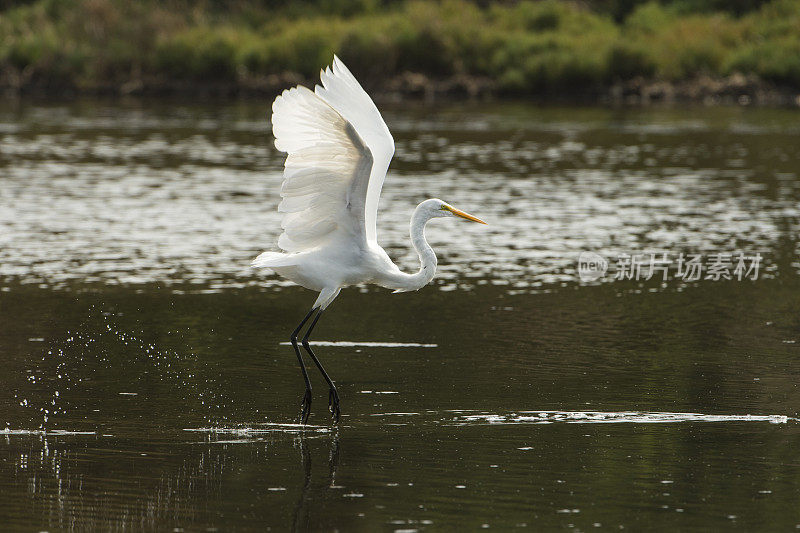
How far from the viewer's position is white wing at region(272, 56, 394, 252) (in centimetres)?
803

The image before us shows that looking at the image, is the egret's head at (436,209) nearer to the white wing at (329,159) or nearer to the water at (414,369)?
the white wing at (329,159)

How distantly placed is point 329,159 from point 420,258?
97cm

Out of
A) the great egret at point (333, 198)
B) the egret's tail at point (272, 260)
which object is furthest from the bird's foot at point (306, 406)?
the egret's tail at point (272, 260)

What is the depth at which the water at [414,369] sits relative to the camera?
6848mm

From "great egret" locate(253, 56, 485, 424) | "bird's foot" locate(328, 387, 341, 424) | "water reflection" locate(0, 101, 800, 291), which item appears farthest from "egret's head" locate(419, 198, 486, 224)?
"water reflection" locate(0, 101, 800, 291)

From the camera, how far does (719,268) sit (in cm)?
1389

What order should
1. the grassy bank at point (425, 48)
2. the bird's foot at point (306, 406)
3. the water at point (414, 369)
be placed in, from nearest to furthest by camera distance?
the water at point (414, 369)
the bird's foot at point (306, 406)
the grassy bank at point (425, 48)

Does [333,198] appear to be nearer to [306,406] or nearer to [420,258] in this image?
[420,258]

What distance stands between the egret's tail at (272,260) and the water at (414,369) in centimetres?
86

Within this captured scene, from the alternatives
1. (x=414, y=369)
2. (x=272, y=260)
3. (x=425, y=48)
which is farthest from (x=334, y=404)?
(x=425, y=48)

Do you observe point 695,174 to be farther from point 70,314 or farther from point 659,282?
point 70,314

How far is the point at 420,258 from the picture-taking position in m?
8.80

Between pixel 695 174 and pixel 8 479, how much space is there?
54.9ft

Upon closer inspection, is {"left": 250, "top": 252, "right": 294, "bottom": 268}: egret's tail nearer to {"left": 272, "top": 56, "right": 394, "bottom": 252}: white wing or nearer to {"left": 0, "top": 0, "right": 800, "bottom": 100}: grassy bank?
{"left": 272, "top": 56, "right": 394, "bottom": 252}: white wing
